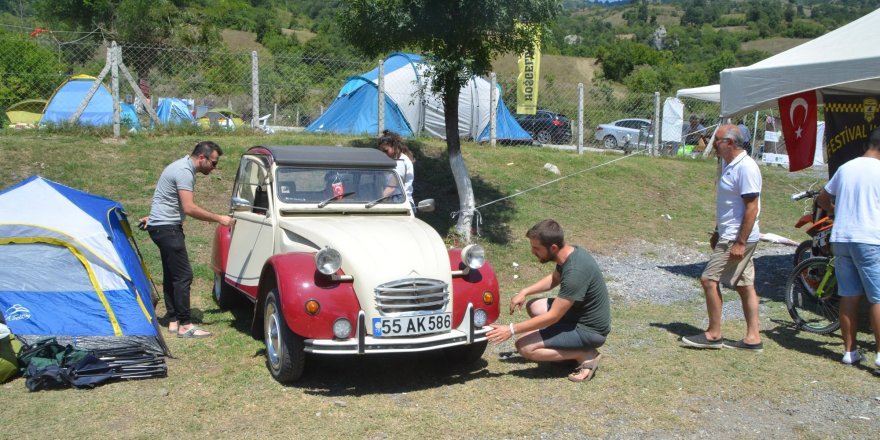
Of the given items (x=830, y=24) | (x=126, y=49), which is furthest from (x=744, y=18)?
(x=126, y=49)

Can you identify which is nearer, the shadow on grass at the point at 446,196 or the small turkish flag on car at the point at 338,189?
the small turkish flag on car at the point at 338,189

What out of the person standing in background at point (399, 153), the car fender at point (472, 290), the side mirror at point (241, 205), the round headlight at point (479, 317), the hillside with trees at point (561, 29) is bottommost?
the round headlight at point (479, 317)

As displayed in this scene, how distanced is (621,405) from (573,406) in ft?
1.13

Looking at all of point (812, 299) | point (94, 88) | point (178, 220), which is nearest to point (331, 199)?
point (178, 220)

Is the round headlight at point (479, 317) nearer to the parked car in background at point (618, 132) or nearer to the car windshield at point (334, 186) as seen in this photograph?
the car windshield at point (334, 186)

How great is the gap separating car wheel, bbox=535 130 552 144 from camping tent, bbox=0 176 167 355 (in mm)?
13902

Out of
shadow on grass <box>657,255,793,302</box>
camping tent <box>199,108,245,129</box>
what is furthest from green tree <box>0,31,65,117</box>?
shadow on grass <box>657,255,793,302</box>

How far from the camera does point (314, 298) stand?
5.36m

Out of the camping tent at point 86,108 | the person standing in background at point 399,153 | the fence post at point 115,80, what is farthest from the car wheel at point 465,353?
the camping tent at point 86,108

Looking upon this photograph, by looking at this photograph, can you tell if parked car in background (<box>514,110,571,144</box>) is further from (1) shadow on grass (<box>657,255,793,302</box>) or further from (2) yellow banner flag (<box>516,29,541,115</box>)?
(1) shadow on grass (<box>657,255,793,302</box>)

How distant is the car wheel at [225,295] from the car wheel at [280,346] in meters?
2.01

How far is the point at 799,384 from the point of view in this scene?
584cm

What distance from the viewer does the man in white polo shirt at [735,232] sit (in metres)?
6.34

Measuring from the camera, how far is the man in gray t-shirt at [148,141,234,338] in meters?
6.88
